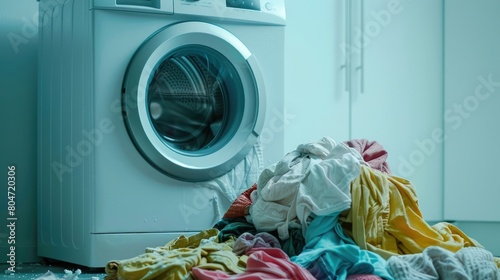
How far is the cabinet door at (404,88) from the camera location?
308 centimetres

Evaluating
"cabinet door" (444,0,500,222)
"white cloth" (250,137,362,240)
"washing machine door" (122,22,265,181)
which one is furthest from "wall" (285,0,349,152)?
"white cloth" (250,137,362,240)

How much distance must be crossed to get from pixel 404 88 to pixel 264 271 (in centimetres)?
187

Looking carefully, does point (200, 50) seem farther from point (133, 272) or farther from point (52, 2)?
point (133, 272)

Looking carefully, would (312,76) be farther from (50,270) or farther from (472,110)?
(50,270)

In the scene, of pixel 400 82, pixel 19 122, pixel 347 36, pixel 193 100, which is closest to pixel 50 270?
pixel 19 122

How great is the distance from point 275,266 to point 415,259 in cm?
31

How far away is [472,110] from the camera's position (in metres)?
3.04

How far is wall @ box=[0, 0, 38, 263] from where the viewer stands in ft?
8.43

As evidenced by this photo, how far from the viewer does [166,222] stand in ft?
7.48

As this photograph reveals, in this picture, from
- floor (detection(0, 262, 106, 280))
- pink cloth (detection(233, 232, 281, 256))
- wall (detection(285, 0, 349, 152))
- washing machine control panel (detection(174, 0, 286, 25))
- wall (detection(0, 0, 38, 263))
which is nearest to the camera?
pink cloth (detection(233, 232, 281, 256))

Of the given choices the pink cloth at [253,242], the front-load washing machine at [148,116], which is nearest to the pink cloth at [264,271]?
the pink cloth at [253,242]

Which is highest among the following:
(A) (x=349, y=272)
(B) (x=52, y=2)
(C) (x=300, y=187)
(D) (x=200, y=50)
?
(B) (x=52, y=2)

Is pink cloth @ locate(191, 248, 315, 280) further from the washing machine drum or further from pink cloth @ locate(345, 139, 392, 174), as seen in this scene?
the washing machine drum

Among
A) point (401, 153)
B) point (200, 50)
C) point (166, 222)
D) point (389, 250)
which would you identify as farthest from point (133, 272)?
point (401, 153)
